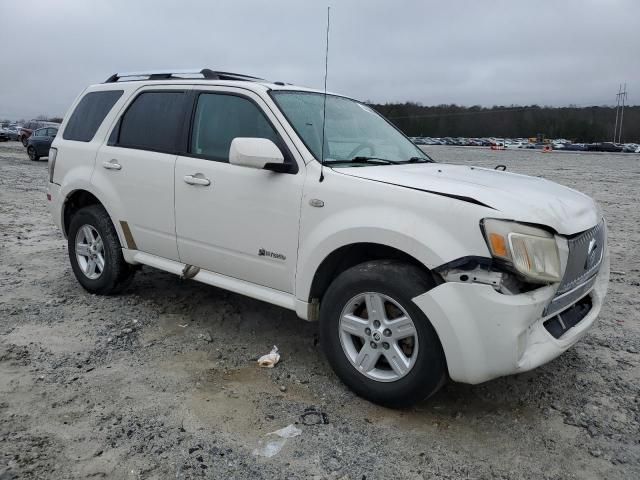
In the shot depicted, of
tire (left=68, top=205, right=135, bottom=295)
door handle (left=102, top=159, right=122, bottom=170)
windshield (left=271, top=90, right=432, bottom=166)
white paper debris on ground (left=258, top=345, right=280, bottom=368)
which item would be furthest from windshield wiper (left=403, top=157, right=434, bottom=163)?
tire (left=68, top=205, right=135, bottom=295)

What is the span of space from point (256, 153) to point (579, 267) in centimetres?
202

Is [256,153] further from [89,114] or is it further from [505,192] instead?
[89,114]

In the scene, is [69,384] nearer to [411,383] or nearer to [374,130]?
[411,383]

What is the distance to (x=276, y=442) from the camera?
298 cm

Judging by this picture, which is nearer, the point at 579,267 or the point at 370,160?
the point at 579,267

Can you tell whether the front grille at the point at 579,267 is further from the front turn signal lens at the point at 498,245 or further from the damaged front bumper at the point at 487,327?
the front turn signal lens at the point at 498,245

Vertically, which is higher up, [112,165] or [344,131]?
[344,131]

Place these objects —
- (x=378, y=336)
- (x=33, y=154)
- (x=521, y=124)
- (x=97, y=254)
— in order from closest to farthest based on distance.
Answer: (x=378, y=336), (x=97, y=254), (x=33, y=154), (x=521, y=124)

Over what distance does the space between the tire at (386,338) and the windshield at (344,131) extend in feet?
2.92

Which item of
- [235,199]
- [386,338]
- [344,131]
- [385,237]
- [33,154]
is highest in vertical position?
[344,131]

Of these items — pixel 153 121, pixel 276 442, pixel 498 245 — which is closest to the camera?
pixel 498 245

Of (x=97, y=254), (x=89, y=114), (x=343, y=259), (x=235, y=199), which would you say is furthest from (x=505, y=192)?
(x=89, y=114)

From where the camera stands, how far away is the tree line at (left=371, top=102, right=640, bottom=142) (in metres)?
106

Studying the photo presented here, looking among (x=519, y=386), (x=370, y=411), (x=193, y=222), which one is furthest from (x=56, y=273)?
(x=519, y=386)
